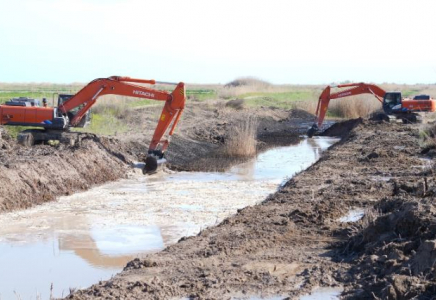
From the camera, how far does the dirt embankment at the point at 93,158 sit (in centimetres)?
1641

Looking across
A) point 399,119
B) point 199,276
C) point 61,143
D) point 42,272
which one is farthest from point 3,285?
point 399,119

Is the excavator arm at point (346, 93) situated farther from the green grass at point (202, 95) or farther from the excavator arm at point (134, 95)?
the green grass at point (202, 95)

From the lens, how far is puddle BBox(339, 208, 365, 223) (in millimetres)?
12920

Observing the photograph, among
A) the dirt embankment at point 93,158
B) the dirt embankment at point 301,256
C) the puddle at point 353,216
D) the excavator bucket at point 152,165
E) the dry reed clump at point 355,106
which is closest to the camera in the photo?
the dirt embankment at point 301,256

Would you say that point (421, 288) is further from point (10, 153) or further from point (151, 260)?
point (10, 153)

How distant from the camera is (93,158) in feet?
68.5

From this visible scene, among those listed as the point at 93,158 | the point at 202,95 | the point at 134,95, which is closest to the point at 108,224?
the point at 93,158

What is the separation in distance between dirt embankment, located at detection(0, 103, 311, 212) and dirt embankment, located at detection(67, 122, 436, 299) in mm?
5619

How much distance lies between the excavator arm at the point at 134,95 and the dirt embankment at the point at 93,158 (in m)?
0.90

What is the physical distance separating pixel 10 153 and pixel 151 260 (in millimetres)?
11108

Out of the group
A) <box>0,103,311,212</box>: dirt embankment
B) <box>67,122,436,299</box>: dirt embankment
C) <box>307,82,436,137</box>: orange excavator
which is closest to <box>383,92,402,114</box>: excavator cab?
<box>307,82,436,137</box>: orange excavator

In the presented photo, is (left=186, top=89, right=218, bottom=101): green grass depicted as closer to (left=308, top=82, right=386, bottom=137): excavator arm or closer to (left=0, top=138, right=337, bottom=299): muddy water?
(left=308, top=82, right=386, bottom=137): excavator arm

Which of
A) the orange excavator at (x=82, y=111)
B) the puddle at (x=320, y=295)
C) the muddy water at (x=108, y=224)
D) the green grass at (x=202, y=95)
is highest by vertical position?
the orange excavator at (x=82, y=111)


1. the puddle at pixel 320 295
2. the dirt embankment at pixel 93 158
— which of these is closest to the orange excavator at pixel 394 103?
the dirt embankment at pixel 93 158
